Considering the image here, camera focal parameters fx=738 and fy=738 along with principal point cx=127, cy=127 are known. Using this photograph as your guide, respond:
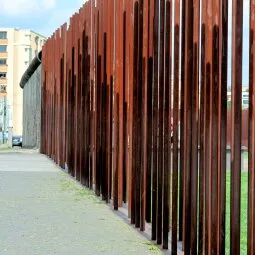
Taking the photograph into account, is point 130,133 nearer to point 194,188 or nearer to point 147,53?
point 147,53

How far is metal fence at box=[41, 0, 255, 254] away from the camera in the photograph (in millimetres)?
5168

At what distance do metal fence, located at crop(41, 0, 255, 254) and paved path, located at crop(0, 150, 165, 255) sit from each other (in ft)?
0.88

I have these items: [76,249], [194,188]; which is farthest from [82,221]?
[194,188]

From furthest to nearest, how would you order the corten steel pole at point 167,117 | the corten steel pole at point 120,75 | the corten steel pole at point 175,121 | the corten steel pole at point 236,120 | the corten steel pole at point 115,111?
the corten steel pole at point 115,111
the corten steel pole at point 120,75
the corten steel pole at point 167,117
the corten steel pole at point 175,121
the corten steel pole at point 236,120

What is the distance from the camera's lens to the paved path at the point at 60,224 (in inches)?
263

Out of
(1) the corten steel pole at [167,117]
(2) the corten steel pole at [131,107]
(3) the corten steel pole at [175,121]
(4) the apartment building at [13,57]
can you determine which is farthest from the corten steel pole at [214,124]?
(4) the apartment building at [13,57]

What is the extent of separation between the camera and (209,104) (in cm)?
541

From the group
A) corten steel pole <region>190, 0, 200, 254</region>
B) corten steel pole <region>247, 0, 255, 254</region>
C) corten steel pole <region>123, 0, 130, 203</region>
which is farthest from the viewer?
corten steel pole <region>123, 0, 130, 203</region>

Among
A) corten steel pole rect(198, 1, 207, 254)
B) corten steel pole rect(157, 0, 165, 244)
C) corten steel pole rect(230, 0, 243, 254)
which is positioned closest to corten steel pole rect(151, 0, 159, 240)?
corten steel pole rect(157, 0, 165, 244)

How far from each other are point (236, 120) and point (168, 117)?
1850mm

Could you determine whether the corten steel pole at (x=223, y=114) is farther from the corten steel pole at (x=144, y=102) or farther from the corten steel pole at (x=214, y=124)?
→ the corten steel pole at (x=144, y=102)

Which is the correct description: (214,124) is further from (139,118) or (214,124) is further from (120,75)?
(120,75)

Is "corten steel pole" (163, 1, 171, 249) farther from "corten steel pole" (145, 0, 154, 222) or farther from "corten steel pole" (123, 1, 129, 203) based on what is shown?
"corten steel pole" (123, 1, 129, 203)

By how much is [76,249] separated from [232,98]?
7.90 ft
